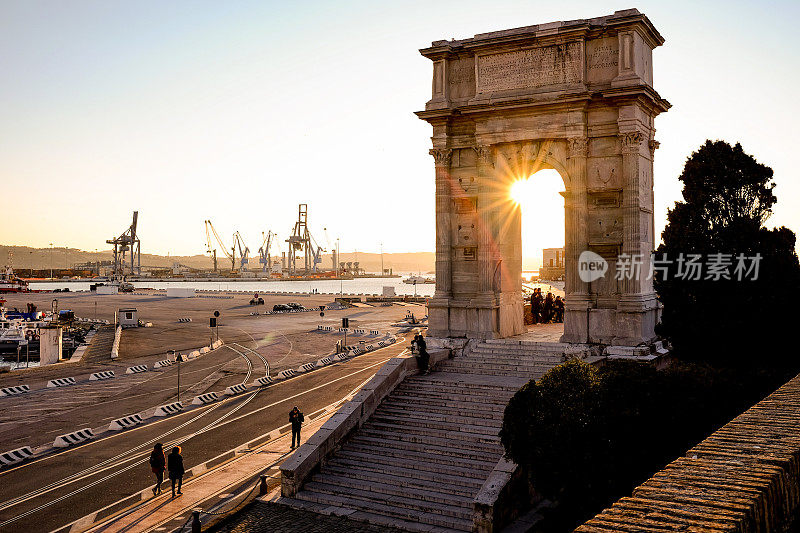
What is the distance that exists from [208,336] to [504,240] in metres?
45.8

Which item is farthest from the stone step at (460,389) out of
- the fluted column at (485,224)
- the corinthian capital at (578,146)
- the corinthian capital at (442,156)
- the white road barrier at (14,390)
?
the white road barrier at (14,390)

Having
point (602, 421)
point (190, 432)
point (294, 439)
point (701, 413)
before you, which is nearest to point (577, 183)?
point (701, 413)

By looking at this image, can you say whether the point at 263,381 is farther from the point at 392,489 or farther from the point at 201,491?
the point at 392,489

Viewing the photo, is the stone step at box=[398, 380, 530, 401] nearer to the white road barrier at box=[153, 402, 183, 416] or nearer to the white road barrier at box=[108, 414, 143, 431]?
the white road barrier at box=[108, 414, 143, 431]

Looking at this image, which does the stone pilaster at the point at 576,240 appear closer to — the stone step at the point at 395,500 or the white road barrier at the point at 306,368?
the stone step at the point at 395,500

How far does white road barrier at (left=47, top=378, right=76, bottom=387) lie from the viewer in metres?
42.2

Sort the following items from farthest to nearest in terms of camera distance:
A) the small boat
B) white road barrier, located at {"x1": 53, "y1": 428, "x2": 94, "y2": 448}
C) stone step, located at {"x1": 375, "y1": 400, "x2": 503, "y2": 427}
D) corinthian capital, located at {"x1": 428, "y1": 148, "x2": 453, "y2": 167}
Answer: the small boat, corinthian capital, located at {"x1": 428, "y1": 148, "x2": 453, "y2": 167}, white road barrier, located at {"x1": 53, "y1": 428, "x2": 94, "y2": 448}, stone step, located at {"x1": 375, "y1": 400, "x2": 503, "y2": 427}

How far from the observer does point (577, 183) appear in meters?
28.6

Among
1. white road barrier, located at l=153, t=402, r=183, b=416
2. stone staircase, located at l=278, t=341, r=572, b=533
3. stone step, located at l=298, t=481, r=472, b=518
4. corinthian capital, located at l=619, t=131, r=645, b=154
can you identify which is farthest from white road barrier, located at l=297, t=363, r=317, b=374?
corinthian capital, located at l=619, t=131, r=645, b=154

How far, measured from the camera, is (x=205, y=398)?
37.0 metres

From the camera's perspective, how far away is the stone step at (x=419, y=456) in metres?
20.4

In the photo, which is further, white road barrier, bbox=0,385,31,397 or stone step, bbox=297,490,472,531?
white road barrier, bbox=0,385,31,397

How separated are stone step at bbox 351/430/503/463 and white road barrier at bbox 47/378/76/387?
92.6ft

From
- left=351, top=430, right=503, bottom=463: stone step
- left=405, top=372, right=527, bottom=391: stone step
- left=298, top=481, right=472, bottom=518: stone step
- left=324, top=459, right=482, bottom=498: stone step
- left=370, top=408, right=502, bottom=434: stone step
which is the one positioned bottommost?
left=298, top=481, right=472, bottom=518: stone step
